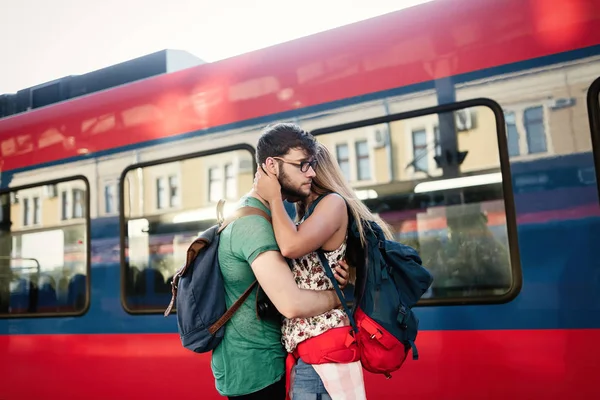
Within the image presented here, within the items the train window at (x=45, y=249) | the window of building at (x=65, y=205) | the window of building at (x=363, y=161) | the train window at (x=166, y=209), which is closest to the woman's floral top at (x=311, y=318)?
the window of building at (x=363, y=161)

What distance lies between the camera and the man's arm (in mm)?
1668

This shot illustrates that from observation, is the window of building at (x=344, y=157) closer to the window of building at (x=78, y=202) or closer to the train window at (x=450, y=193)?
the train window at (x=450, y=193)

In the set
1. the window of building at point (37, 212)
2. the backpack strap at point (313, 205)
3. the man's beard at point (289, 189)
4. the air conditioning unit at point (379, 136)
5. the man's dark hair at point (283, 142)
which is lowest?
the backpack strap at point (313, 205)

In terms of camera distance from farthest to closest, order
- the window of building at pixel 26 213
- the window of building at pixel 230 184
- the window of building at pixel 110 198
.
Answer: the window of building at pixel 26 213 < the window of building at pixel 110 198 < the window of building at pixel 230 184

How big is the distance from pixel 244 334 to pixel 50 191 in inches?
125

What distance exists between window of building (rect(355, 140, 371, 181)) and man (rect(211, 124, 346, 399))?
4.25ft

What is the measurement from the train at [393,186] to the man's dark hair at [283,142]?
1.28m

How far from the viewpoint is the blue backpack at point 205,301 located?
5.88 feet

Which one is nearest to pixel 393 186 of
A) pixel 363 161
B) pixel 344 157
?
pixel 363 161

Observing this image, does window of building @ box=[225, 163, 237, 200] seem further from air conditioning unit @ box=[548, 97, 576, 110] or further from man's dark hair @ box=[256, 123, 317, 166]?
air conditioning unit @ box=[548, 97, 576, 110]

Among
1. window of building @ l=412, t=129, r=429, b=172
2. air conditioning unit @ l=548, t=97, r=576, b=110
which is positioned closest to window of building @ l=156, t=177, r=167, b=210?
window of building @ l=412, t=129, r=429, b=172

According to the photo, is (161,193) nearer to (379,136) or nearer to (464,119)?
(379,136)

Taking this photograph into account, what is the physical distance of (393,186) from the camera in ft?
9.99

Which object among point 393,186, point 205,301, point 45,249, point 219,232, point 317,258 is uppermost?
point 393,186
